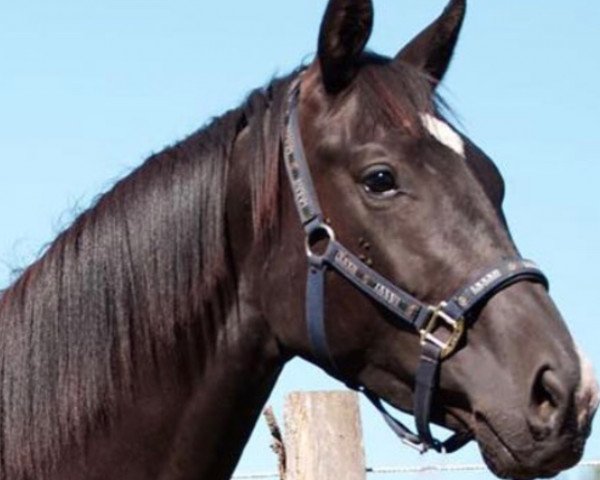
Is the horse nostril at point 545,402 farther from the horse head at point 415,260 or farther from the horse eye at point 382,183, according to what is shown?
the horse eye at point 382,183

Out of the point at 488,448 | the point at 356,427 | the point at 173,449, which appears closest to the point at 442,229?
the point at 488,448

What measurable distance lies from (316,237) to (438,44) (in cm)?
81

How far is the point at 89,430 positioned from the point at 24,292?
459mm

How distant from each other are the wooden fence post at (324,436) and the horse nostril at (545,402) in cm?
258

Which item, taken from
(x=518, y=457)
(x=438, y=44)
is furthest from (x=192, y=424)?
(x=438, y=44)

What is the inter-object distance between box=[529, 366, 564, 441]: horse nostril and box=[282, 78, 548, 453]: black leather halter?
0.27 meters

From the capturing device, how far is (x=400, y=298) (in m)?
4.29

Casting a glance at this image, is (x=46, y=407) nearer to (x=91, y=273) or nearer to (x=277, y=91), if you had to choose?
(x=91, y=273)

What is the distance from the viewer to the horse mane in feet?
14.7

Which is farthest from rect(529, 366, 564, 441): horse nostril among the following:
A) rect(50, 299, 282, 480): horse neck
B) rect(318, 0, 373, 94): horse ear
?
rect(318, 0, 373, 94): horse ear

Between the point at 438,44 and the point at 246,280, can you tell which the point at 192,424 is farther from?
the point at 438,44

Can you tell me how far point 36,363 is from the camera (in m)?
4.52

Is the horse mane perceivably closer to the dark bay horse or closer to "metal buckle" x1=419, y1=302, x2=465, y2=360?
the dark bay horse

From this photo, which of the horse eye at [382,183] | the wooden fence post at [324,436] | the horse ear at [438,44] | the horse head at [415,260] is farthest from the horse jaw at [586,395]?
the wooden fence post at [324,436]
